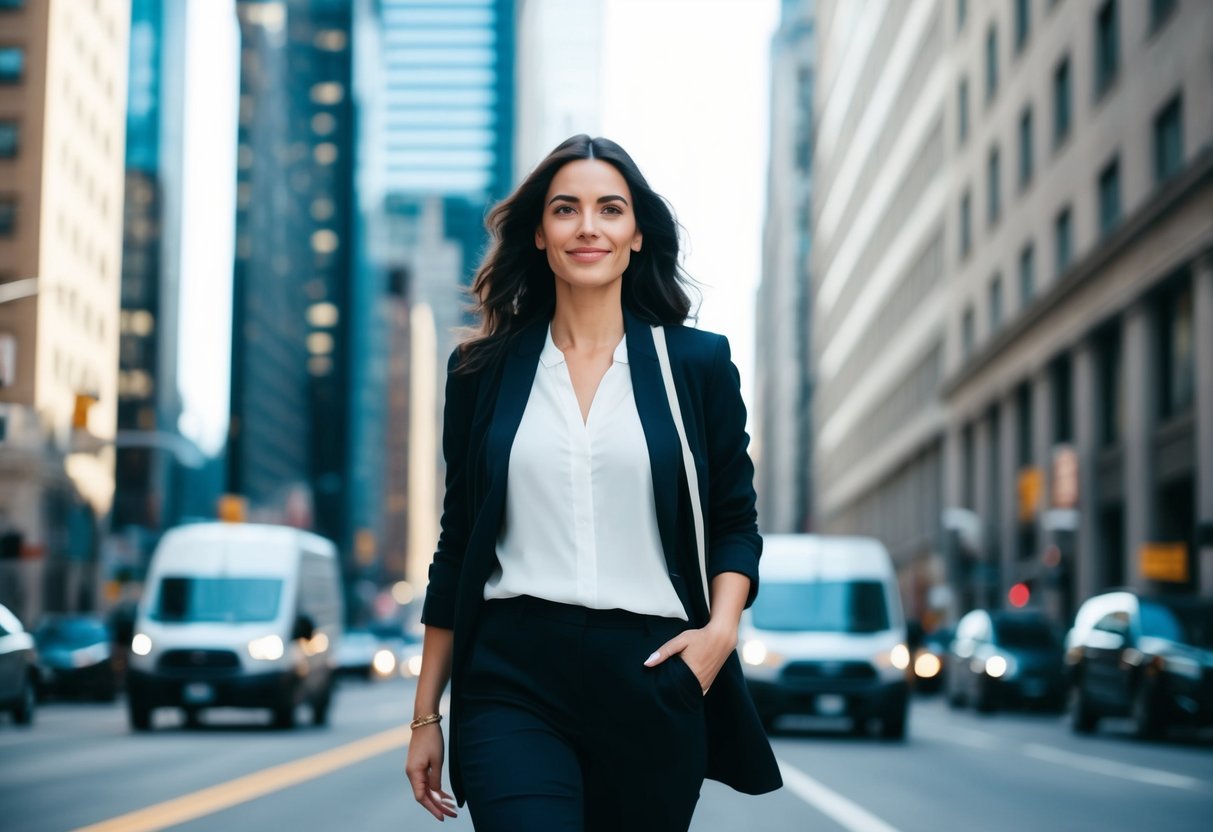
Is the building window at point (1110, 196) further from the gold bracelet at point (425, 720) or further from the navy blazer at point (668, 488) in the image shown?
the gold bracelet at point (425, 720)

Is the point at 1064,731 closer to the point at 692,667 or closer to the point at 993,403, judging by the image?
the point at 692,667

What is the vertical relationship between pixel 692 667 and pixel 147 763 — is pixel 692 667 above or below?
above

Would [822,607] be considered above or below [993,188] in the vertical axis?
below

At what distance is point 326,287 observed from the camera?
557 feet

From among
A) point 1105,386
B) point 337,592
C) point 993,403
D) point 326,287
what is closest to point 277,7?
point 326,287

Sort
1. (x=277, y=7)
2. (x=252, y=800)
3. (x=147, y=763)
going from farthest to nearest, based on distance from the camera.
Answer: (x=277, y=7) → (x=147, y=763) → (x=252, y=800)

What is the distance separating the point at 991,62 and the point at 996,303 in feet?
21.8

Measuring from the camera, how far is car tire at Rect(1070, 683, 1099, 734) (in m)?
23.1

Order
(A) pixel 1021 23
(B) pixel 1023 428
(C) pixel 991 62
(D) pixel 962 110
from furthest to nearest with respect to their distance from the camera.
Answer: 1. (D) pixel 962 110
2. (C) pixel 991 62
3. (B) pixel 1023 428
4. (A) pixel 1021 23

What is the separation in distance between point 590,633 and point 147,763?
43.2ft

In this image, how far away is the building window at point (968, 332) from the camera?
5456cm

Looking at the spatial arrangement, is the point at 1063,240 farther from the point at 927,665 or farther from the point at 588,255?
the point at 588,255

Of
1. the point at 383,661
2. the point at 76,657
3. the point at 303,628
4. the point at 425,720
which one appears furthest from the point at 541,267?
the point at 383,661

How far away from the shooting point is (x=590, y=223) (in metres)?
3.76
